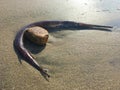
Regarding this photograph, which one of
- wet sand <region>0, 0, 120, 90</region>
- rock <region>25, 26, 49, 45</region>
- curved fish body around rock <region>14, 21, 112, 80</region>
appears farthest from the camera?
rock <region>25, 26, 49, 45</region>

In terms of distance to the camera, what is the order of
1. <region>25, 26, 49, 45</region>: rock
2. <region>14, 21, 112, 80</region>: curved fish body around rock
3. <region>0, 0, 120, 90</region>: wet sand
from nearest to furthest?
<region>0, 0, 120, 90</region>: wet sand → <region>14, 21, 112, 80</region>: curved fish body around rock → <region>25, 26, 49, 45</region>: rock

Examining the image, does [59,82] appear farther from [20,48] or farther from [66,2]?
[66,2]

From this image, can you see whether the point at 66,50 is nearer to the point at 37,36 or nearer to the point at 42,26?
the point at 37,36

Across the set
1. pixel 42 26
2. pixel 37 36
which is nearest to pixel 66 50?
pixel 37 36

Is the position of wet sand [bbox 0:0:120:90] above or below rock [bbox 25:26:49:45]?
below

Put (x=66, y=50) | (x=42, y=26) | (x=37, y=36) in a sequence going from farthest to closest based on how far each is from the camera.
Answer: (x=42, y=26)
(x=66, y=50)
(x=37, y=36)

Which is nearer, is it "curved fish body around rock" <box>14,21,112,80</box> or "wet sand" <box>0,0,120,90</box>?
"wet sand" <box>0,0,120,90</box>
